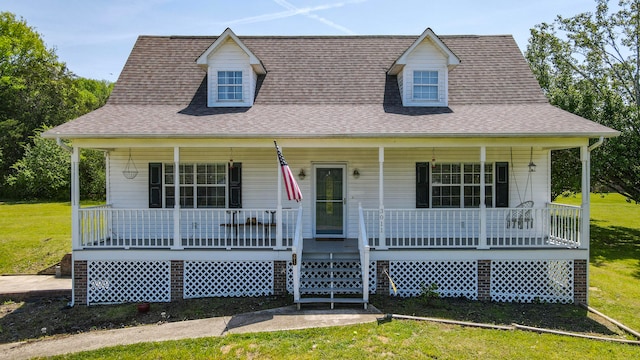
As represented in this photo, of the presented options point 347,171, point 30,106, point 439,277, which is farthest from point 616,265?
point 30,106

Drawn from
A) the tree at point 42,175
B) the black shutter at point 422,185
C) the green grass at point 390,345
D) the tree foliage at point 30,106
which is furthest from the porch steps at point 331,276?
the tree at point 42,175

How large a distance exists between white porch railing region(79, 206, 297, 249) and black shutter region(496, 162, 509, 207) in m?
5.92

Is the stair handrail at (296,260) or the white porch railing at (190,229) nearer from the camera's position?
the stair handrail at (296,260)

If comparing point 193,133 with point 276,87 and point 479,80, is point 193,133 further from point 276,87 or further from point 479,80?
point 479,80

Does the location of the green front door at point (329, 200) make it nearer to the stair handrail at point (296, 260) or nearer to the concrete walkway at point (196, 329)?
the stair handrail at point (296, 260)

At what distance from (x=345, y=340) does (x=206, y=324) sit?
116 inches

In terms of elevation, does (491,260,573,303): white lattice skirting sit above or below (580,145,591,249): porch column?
below

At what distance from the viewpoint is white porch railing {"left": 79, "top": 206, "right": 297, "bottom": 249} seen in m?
10.4

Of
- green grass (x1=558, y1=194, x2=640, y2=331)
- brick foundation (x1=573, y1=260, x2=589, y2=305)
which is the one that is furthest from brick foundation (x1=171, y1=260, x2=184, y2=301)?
green grass (x1=558, y1=194, x2=640, y2=331)

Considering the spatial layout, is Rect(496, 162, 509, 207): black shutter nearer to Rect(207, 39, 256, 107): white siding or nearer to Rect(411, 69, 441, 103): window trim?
Rect(411, 69, 441, 103): window trim

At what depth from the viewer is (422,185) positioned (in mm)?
12008

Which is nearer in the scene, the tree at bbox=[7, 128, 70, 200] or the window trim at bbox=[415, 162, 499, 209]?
the window trim at bbox=[415, 162, 499, 209]

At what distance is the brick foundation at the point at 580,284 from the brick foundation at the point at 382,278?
14.8 ft

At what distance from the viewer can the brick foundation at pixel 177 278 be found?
10352 mm
